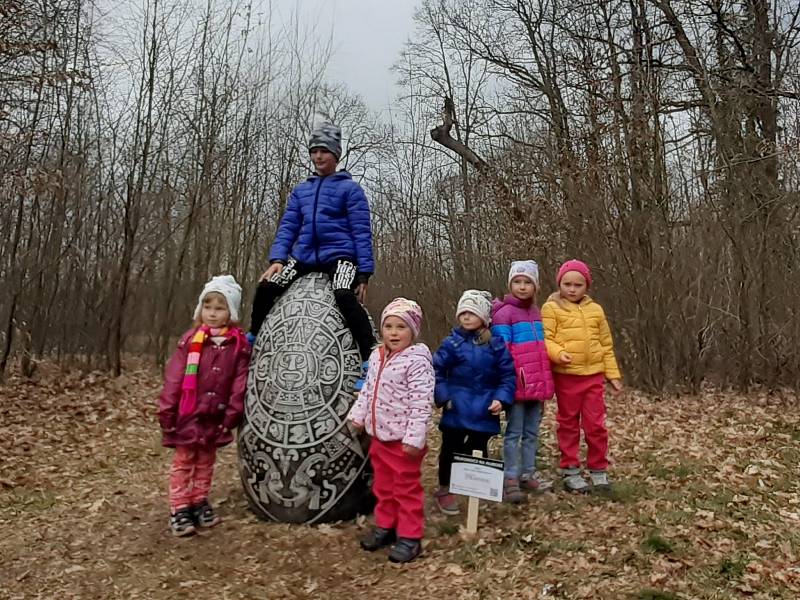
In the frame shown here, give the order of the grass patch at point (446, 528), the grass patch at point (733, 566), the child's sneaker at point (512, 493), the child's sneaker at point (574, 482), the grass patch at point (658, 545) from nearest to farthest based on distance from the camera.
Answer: the grass patch at point (733, 566), the grass patch at point (658, 545), the grass patch at point (446, 528), the child's sneaker at point (512, 493), the child's sneaker at point (574, 482)

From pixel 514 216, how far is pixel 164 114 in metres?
6.46

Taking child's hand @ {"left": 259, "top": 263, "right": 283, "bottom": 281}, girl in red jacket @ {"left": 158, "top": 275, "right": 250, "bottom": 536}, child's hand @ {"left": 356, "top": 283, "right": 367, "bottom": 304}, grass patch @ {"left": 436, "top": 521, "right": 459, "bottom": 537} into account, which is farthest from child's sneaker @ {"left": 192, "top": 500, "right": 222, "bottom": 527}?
child's hand @ {"left": 356, "top": 283, "right": 367, "bottom": 304}

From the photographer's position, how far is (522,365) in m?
5.09

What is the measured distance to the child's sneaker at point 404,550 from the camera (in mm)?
4266

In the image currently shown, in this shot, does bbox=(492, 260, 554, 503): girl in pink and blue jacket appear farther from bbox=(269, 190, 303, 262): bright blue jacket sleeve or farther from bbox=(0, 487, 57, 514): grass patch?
bbox=(0, 487, 57, 514): grass patch

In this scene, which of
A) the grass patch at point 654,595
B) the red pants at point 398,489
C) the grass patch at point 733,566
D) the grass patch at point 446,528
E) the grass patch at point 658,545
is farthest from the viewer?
the grass patch at point 446,528

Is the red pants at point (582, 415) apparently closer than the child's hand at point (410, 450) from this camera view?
No

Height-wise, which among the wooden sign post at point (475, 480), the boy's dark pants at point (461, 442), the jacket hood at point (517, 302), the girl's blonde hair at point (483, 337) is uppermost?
the jacket hood at point (517, 302)

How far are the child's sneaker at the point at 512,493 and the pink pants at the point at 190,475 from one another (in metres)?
2.11

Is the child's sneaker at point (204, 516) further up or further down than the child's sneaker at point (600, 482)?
further down

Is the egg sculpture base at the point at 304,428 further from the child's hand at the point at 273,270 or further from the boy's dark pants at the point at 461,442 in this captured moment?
the boy's dark pants at the point at 461,442

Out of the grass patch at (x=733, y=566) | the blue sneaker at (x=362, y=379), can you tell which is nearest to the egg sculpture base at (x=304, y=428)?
the blue sneaker at (x=362, y=379)

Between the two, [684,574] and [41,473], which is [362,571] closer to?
[684,574]

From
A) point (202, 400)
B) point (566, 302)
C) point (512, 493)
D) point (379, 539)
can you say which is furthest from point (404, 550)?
point (566, 302)
